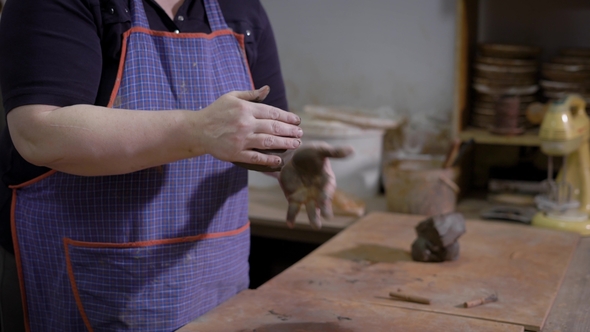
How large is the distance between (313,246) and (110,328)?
1099 millimetres

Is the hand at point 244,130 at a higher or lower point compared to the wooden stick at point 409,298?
higher

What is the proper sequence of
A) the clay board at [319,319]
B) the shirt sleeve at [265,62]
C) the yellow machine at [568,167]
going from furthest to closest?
the yellow machine at [568,167] < the shirt sleeve at [265,62] < the clay board at [319,319]

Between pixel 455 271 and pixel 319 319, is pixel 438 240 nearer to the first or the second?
pixel 455 271

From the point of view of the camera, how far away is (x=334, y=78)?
108 inches

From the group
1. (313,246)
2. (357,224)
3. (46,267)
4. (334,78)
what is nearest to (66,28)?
(46,267)

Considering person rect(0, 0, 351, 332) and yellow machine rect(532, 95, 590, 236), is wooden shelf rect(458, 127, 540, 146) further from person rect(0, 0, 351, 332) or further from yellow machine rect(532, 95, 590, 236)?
person rect(0, 0, 351, 332)

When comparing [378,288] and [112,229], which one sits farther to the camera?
[378,288]

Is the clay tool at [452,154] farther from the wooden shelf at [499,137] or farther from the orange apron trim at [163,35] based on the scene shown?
the orange apron trim at [163,35]

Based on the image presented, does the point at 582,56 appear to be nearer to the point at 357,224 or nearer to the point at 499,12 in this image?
the point at 499,12

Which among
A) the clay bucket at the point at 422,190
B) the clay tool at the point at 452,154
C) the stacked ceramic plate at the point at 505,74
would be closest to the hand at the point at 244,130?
the clay bucket at the point at 422,190

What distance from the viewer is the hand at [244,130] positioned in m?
1.04

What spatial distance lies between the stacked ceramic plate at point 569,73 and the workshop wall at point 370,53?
402 millimetres

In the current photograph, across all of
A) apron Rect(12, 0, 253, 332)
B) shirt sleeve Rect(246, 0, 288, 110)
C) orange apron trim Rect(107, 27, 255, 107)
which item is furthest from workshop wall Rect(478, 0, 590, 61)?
apron Rect(12, 0, 253, 332)

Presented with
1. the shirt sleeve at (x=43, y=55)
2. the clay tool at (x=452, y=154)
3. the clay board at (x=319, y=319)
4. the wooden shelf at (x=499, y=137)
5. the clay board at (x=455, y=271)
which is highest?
the shirt sleeve at (x=43, y=55)
